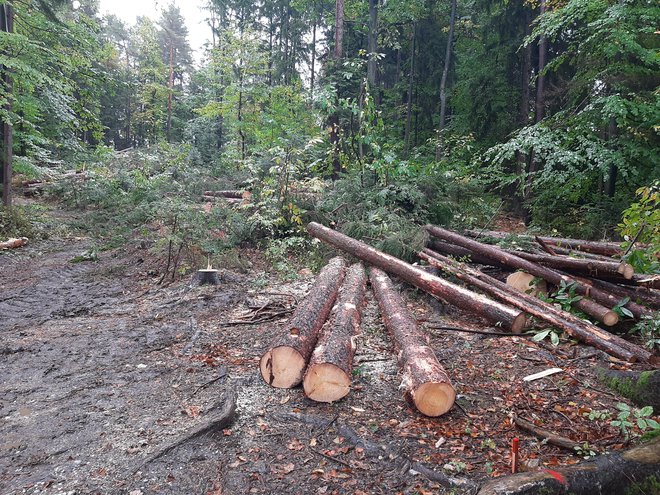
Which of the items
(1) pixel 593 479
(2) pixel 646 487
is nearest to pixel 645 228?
(2) pixel 646 487

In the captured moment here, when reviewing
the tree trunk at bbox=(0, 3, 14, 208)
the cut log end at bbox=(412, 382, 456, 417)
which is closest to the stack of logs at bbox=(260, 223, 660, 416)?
the cut log end at bbox=(412, 382, 456, 417)

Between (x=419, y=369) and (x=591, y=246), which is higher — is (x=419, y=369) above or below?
below

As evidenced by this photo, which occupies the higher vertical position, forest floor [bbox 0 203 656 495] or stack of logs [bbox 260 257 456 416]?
stack of logs [bbox 260 257 456 416]

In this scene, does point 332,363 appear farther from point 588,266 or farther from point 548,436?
point 588,266

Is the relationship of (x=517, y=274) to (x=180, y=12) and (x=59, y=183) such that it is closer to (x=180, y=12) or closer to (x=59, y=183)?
(x=59, y=183)

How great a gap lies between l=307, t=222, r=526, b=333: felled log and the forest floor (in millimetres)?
291

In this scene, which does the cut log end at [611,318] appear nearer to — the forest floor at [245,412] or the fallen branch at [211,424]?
the forest floor at [245,412]

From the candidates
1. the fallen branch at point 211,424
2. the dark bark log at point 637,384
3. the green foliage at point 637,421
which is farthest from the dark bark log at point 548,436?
the fallen branch at point 211,424

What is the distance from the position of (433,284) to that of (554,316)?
5.31 feet

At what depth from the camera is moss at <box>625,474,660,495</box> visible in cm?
196

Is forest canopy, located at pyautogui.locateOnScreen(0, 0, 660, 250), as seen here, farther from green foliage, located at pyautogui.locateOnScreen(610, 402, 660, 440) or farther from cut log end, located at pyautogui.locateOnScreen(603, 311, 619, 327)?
green foliage, located at pyautogui.locateOnScreen(610, 402, 660, 440)

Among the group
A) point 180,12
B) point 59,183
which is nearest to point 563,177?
point 59,183

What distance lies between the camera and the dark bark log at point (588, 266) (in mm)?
4883

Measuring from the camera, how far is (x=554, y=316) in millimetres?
4762
